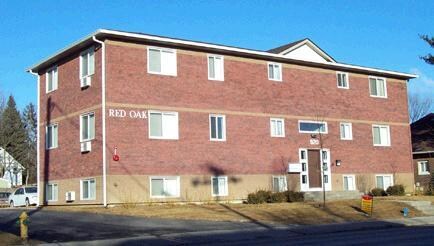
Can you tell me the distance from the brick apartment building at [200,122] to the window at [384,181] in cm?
13

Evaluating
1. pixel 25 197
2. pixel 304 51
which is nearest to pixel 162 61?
pixel 304 51

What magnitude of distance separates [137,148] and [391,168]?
18.8 m

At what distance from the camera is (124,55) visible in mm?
29219

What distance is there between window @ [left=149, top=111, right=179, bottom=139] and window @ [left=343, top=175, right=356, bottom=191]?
12.4 metres

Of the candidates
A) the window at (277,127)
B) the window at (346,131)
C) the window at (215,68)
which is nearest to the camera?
the window at (215,68)

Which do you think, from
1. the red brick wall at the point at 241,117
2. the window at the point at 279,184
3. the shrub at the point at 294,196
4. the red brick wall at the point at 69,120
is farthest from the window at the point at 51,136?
the shrub at the point at 294,196

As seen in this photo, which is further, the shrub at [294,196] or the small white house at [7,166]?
the small white house at [7,166]

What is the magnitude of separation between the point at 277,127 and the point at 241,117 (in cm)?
274

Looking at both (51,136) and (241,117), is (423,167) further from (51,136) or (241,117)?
(51,136)

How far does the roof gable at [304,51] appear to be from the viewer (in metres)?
36.7

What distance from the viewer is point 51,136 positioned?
33.6 metres

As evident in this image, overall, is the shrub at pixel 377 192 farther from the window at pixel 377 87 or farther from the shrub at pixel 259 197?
the shrub at pixel 259 197

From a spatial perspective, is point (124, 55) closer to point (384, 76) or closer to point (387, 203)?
point (387, 203)

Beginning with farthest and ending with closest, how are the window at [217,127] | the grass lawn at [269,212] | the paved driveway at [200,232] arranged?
the window at [217,127] → the grass lawn at [269,212] → the paved driveway at [200,232]
